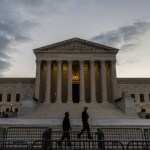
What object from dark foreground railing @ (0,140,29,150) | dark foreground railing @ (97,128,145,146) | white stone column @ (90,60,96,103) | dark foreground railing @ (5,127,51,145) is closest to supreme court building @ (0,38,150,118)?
white stone column @ (90,60,96,103)

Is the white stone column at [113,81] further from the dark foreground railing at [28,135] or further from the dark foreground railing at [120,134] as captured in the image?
the dark foreground railing at [28,135]

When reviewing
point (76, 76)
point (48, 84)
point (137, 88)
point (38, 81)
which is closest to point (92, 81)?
point (76, 76)

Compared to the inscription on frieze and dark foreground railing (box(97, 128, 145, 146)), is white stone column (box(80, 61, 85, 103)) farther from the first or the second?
dark foreground railing (box(97, 128, 145, 146))

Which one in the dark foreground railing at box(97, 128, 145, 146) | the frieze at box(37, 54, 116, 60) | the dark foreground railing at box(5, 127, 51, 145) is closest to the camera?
the dark foreground railing at box(5, 127, 51, 145)

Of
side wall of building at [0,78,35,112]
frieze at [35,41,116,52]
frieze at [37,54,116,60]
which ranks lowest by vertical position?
side wall of building at [0,78,35,112]

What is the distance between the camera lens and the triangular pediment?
188 ft

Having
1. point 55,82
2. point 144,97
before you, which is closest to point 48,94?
point 55,82

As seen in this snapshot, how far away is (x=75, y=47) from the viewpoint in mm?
57562

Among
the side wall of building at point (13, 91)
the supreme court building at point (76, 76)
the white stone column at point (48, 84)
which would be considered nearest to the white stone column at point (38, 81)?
the supreme court building at point (76, 76)

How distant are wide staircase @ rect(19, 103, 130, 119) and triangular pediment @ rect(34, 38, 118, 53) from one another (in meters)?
12.8

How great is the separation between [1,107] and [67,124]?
174 feet

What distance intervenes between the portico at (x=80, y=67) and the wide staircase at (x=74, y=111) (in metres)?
3.11

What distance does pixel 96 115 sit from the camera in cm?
4356

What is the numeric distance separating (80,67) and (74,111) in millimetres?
13336
